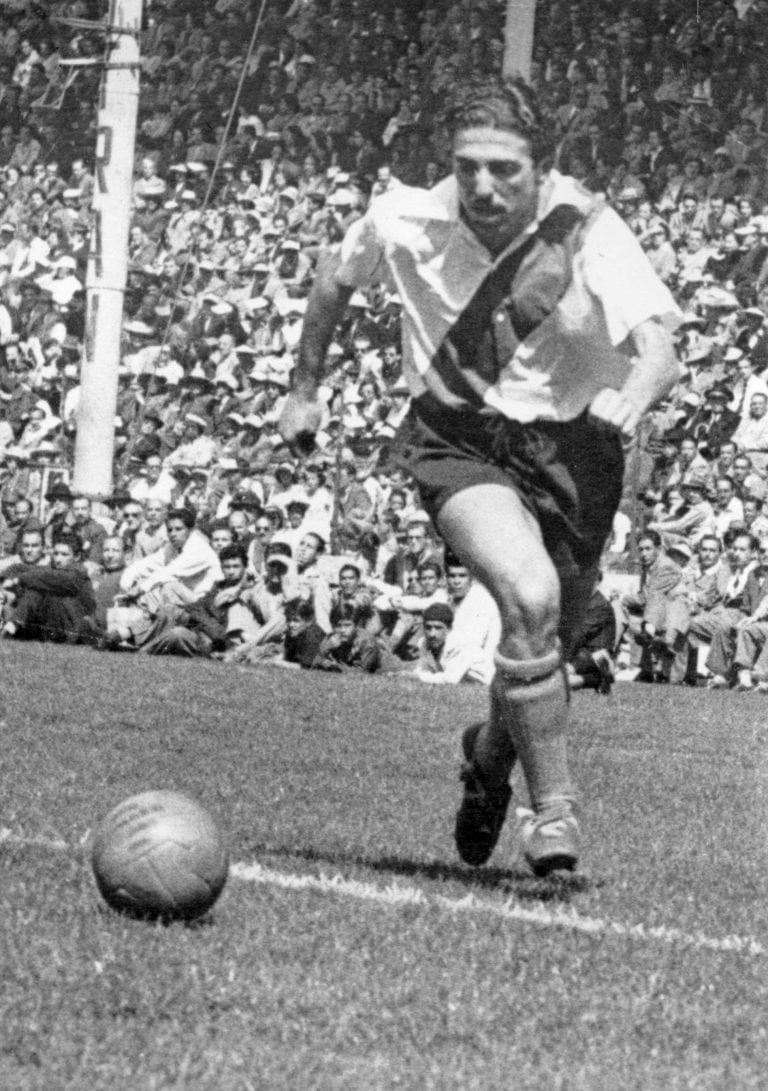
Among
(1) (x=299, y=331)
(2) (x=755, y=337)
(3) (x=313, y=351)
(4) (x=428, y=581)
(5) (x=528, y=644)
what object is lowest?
(4) (x=428, y=581)

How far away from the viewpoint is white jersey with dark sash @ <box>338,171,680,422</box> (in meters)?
5.98

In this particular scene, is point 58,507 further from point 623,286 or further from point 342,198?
point 623,286

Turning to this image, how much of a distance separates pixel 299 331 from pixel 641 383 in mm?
15409

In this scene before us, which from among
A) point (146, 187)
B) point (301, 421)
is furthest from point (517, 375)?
point (146, 187)

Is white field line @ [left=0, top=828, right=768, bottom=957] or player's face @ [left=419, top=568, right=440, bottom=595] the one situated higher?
white field line @ [left=0, top=828, right=768, bottom=957]

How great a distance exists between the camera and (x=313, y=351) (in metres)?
6.48

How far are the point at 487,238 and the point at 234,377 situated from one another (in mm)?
18780

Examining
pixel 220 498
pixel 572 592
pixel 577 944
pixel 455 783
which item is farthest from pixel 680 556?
pixel 577 944

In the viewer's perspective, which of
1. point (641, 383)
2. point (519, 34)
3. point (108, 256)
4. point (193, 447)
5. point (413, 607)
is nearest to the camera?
point (641, 383)

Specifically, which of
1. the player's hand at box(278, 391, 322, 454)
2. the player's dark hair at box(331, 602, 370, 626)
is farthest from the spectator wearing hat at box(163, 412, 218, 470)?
the player's hand at box(278, 391, 322, 454)

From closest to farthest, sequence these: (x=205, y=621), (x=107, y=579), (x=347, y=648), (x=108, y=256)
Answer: (x=347, y=648) < (x=205, y=621) < (x=107, y=579) < (x=108, y=256)

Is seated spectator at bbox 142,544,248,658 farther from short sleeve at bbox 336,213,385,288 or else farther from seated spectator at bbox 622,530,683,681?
short sleeve at bbox 336,213,385,288

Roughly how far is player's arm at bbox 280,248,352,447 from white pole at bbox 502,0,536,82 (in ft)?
41.0

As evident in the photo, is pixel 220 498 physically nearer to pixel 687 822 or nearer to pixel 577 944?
pixel 687 822
